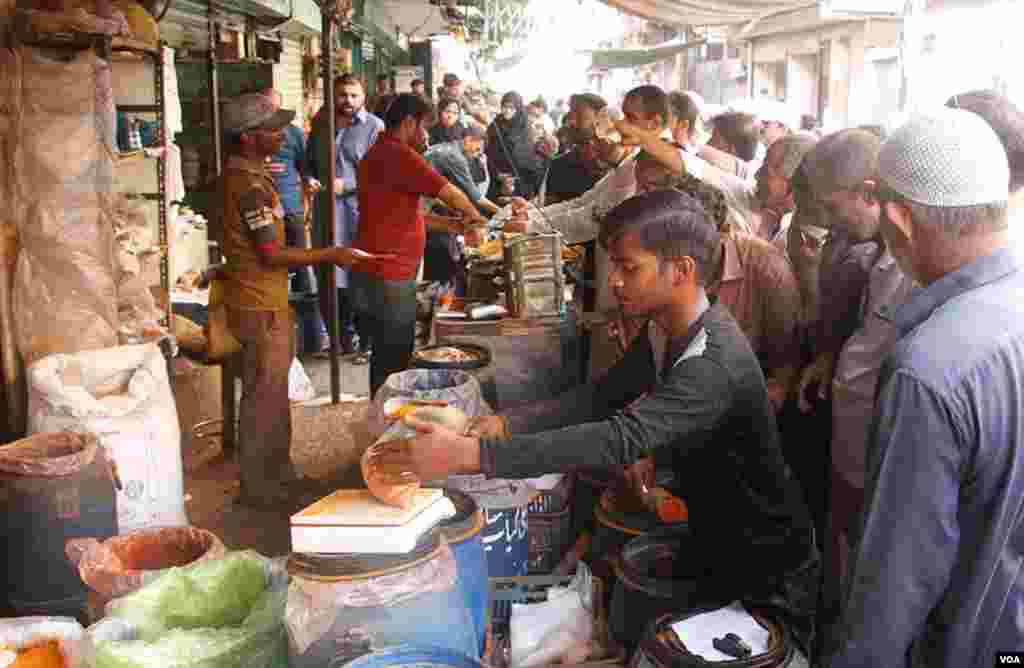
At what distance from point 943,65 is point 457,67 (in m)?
18.9

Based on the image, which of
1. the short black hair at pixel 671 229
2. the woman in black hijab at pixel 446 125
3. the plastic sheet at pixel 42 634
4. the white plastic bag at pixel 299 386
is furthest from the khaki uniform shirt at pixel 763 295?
the woman in black hijab at pixel 446 125

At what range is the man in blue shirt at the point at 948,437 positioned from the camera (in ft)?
5.58

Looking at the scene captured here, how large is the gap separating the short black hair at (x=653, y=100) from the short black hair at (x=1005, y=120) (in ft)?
6.68

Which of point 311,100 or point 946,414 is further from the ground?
point 311,100

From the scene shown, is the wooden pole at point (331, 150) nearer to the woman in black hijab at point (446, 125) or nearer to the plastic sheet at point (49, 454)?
the plastic sheet at point (49, 454)

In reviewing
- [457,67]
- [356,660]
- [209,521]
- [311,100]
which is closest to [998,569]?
[356,660]

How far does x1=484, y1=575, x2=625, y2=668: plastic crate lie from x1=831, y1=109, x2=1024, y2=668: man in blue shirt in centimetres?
98

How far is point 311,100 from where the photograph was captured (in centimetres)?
1245

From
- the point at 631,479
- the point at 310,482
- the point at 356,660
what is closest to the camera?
the point at 356,660

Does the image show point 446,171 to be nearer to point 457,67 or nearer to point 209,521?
point 209,521

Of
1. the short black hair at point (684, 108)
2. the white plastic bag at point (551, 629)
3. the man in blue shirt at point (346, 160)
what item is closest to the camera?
the white plastic bag at point (551, 629)

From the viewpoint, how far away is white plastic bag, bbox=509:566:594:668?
2.64 m

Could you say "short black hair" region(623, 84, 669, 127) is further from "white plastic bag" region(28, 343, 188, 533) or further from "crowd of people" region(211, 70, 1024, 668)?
"white plastic bag" region(28, 343, 188, 533)

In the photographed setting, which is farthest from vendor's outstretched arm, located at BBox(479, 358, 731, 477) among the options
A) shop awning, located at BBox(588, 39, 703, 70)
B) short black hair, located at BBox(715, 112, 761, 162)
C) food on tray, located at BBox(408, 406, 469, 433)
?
shop awning, located at BBox(588, 39, 703, 70)
